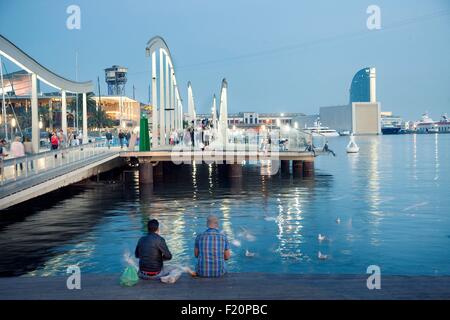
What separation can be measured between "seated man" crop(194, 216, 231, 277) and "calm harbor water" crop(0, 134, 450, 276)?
5.96 meters

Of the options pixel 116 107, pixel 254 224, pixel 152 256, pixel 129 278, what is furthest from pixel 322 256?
pixel 116 107

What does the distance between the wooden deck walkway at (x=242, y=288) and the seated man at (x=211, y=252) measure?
0.19m

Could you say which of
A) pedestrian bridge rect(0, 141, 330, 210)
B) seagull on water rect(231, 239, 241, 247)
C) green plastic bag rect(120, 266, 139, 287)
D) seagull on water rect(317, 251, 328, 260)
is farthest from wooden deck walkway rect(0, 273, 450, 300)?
pedestrian bridge rect(0, 141, 330, 210)

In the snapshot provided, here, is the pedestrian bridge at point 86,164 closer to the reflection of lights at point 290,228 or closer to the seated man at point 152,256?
the reflection of lights at point 290,228

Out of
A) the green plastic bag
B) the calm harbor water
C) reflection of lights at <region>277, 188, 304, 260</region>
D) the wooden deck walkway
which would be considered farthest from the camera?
reflection of lights at <region>277, 188, 304, 260</region>

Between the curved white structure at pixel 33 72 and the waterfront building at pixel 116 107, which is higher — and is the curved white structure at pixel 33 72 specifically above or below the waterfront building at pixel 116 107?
below

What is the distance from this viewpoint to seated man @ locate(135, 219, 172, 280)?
33.7 feet

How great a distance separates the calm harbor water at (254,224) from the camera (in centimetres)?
1734

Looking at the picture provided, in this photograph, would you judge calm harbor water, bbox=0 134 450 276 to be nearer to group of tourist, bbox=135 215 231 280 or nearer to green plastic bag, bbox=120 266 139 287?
group of tourist, bbox=135 215 231 280

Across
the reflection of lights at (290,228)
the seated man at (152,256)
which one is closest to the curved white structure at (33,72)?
the reflection of lights at (290,228)

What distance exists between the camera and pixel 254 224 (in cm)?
2439

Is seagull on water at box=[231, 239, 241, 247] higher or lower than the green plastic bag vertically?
lower
